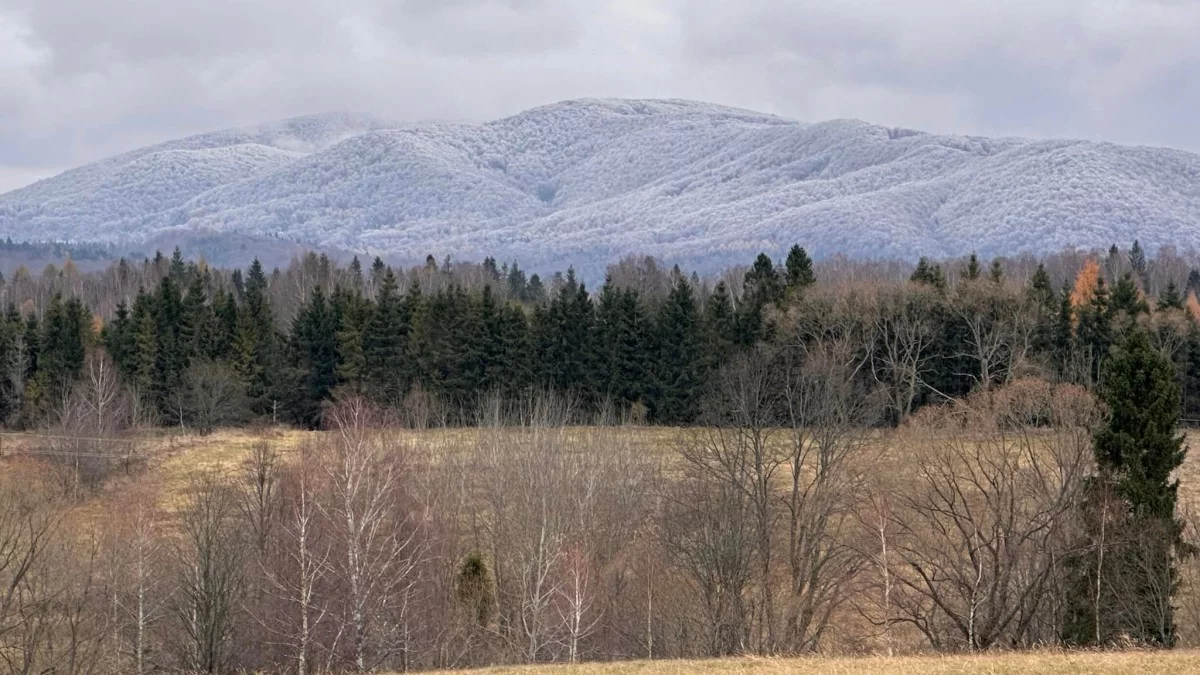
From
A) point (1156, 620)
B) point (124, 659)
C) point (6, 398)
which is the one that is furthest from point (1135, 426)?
point (6, 398)

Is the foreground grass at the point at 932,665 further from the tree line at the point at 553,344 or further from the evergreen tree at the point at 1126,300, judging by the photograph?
the evergreen tree at the point at 1126,300

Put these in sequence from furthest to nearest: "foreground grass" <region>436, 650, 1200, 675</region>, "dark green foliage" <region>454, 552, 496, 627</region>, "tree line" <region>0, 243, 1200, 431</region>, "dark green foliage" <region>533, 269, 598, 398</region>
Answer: "dark green foliage" <region>533, 269, 598, 398</region> → "tree line" <region>0, 243, 1200, 431</region> → "dark green foliage" <region>454, 552, 496, 627</region> → "foreground grass" <region>436, 650, 1200, 675</region>

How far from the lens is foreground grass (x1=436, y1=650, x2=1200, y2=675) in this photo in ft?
76.6

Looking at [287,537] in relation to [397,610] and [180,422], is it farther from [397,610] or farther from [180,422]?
[180,422]

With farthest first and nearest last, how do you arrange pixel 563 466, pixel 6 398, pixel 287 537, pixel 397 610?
pixel 6 398, pixel 563 466, pixel 287 537, pixel 397 610

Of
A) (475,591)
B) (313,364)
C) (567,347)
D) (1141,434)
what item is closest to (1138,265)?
(567,347)

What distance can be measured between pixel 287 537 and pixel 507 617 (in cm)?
840

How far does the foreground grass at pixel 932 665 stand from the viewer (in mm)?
23344

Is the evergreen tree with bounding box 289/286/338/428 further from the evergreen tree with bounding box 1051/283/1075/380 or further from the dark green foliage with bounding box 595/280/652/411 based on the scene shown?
the evergreen tree with bounding box 1051/283/1075/380

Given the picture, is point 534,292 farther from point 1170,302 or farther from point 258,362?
point 1170,302

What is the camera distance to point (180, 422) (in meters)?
89.0

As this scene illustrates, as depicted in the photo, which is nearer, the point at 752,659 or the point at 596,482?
the point at 752,659

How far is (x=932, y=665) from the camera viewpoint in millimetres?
24672

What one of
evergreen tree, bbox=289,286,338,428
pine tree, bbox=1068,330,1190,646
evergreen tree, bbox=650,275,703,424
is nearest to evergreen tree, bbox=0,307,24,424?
evergreen tree, bbox=289,286,338,428
